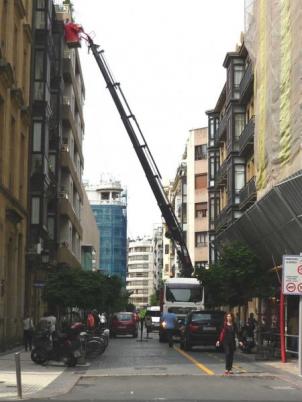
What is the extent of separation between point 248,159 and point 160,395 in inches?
1516

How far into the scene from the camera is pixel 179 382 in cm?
1719

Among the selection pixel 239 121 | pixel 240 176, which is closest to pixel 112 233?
pixel 239 121

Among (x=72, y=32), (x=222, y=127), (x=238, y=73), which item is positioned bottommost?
(x=222, y=127)

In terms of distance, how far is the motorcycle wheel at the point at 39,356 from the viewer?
2225cm

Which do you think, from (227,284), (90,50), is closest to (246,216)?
(227,284)

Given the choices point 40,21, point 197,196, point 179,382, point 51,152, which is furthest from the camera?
point 197,196

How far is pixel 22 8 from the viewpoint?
32750 mm

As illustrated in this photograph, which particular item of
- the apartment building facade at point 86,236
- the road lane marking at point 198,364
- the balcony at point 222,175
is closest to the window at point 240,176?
the balcony at point 222,175

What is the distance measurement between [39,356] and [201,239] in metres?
68.8

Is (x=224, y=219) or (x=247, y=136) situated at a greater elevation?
(x=247, y=136)

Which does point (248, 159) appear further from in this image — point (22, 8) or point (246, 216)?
point (22, 8)

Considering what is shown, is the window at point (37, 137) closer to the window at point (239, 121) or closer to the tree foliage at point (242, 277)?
the tree foliage at point (242, 277)

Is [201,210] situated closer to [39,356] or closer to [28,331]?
[28,331]

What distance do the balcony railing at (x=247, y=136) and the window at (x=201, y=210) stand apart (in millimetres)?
Result: 39389
